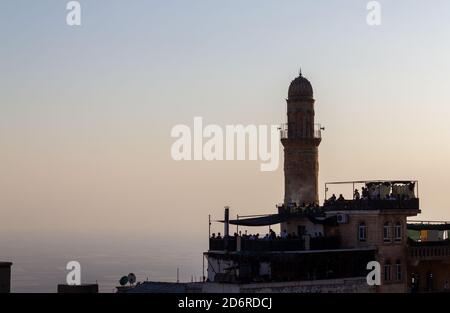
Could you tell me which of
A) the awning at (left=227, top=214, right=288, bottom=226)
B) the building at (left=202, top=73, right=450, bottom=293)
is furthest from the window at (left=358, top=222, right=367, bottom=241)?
the awning at (left=227, top=214, right=288, bottom=226)

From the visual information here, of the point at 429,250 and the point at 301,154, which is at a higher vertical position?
the point at 301,154

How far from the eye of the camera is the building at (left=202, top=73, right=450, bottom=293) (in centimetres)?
6169

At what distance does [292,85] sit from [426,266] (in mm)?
17901

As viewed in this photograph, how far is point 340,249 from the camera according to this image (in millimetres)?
65062

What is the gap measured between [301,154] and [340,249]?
14921mm

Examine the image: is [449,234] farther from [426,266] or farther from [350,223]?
[350,223]

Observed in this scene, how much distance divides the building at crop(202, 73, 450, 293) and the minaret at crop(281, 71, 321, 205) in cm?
137

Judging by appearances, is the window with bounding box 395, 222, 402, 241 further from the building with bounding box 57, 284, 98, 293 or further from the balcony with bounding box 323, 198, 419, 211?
the building with bounding box 57, 284, 98, 293

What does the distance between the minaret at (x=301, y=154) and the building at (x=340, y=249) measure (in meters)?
1.37

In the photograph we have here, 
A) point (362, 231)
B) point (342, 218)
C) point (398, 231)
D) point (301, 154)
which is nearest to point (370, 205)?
point (362, 231)

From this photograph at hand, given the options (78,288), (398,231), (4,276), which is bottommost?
(78,288)

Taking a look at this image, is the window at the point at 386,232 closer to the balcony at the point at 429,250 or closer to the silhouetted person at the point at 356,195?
the balcony at the point at 429,250

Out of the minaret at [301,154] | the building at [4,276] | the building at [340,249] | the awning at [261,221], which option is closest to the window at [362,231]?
the building at [340,249]

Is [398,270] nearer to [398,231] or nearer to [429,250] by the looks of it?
[398,231]
